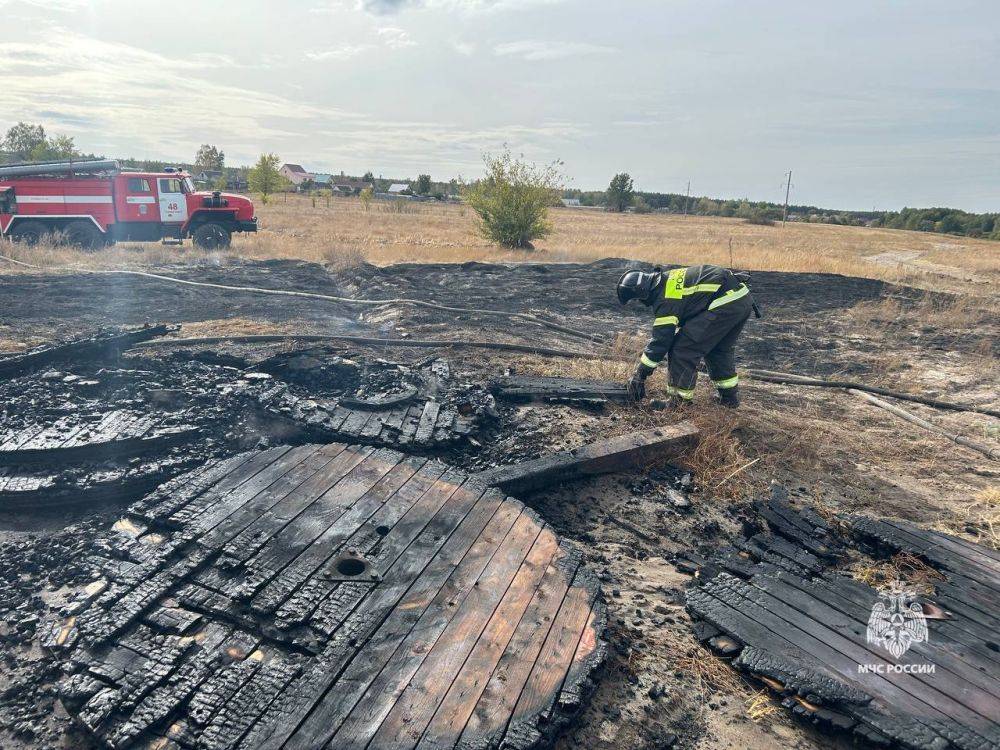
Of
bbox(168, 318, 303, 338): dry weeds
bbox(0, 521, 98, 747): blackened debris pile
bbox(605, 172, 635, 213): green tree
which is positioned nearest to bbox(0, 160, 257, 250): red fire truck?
bbox(168, 318, 303, 338): dry weeds

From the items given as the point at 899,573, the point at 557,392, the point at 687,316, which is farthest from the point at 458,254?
the point at 899,573

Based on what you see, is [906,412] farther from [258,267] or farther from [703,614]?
[258,267]

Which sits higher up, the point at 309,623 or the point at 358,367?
the point at 358,367

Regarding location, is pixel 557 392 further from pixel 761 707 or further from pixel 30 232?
pixel 30 232

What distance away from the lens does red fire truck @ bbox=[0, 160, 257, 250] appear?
52.7 ft

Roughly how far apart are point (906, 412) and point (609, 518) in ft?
15.7

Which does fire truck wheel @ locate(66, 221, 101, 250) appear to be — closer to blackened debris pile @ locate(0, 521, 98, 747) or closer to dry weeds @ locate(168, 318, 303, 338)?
dry weeds @ locate(168, 318, 303, 338)

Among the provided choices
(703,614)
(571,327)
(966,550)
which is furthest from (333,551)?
(571,327)

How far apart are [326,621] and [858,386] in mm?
7569

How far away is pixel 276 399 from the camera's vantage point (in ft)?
17.0

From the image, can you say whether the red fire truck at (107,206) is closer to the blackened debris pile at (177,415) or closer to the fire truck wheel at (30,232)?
the fire truck wheel at (30,232)

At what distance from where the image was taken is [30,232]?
1628 cm

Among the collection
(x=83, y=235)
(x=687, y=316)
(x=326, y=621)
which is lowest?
(x=326, y=621)

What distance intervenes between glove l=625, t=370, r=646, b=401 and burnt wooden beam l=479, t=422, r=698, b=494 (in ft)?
2.88
